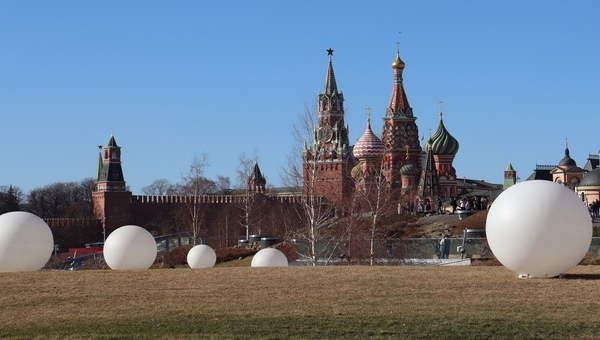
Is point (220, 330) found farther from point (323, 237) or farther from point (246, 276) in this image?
point (323, 237)

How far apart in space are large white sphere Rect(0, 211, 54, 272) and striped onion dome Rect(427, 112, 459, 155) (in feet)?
234

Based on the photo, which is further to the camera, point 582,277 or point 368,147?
point 368,147

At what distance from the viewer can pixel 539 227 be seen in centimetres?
1462

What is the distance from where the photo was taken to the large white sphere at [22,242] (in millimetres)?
19578

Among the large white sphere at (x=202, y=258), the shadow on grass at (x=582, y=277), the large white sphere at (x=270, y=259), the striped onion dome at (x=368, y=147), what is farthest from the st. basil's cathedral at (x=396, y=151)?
the shadow on grass at (x=582, y=277)

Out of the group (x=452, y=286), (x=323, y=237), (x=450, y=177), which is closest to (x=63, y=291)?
(x=452, y=286)

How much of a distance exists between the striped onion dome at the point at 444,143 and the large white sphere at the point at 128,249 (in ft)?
230

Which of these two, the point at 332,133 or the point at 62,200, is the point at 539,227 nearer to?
the point at 332,133

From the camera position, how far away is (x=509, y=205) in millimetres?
→ 14977

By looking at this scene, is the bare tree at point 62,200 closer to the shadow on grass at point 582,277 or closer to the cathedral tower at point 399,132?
the cathedral tower at point 399,132

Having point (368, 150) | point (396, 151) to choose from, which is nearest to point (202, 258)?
point (368, 150)

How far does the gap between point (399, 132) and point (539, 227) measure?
75741mm

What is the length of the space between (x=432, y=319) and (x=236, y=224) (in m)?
61.0

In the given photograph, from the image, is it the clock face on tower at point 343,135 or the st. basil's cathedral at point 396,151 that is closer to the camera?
the st. basil's cathedral at point 396,151
